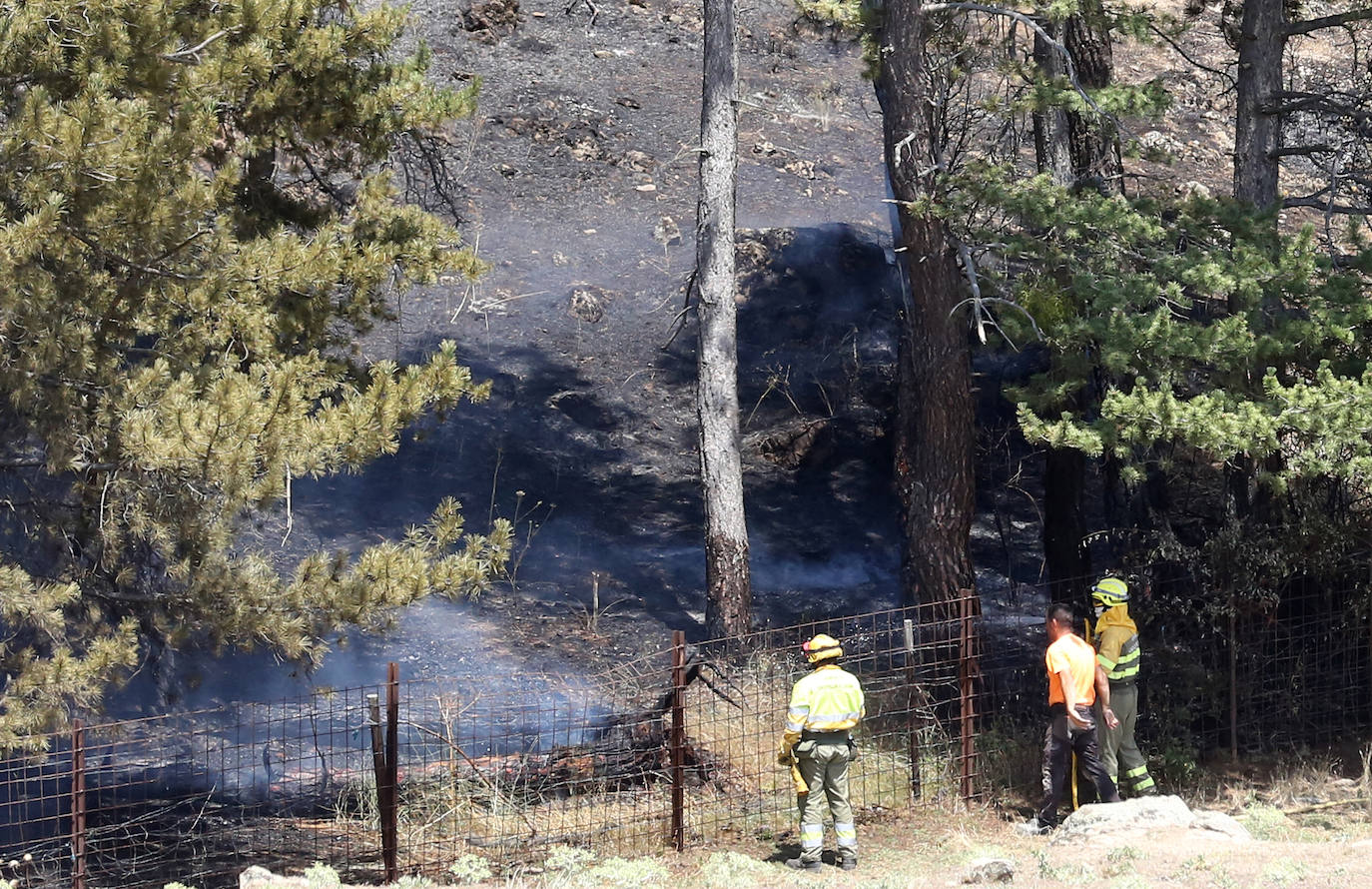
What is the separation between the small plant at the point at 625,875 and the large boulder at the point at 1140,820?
2.51 meters

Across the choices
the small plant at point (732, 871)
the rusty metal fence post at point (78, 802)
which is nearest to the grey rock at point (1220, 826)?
the small plant at point (732, 871)

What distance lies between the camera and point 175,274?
828 cm

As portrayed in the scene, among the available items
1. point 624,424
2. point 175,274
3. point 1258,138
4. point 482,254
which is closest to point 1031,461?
point 624,424

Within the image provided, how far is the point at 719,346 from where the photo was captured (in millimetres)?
13164

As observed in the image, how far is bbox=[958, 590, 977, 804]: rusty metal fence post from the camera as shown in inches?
379

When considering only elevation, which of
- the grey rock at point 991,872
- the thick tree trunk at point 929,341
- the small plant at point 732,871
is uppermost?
the thick tree trunk at point 929,341

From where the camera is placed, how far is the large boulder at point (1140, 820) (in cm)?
823

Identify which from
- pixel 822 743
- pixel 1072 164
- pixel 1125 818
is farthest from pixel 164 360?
pixel 1072 164

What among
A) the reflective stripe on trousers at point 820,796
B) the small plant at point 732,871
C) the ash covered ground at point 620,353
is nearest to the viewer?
the small plant at point 732,871

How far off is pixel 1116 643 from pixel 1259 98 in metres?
5.24

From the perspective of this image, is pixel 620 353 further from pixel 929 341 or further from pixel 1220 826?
pixel 1220 826

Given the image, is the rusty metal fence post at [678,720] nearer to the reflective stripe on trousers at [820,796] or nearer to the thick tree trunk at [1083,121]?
the reflective stripe on trousers at [820,796]

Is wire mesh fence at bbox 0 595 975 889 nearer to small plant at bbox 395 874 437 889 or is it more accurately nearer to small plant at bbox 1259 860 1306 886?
small plant at bbox 395 874 437 889

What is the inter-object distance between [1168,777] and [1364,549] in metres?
2.47
